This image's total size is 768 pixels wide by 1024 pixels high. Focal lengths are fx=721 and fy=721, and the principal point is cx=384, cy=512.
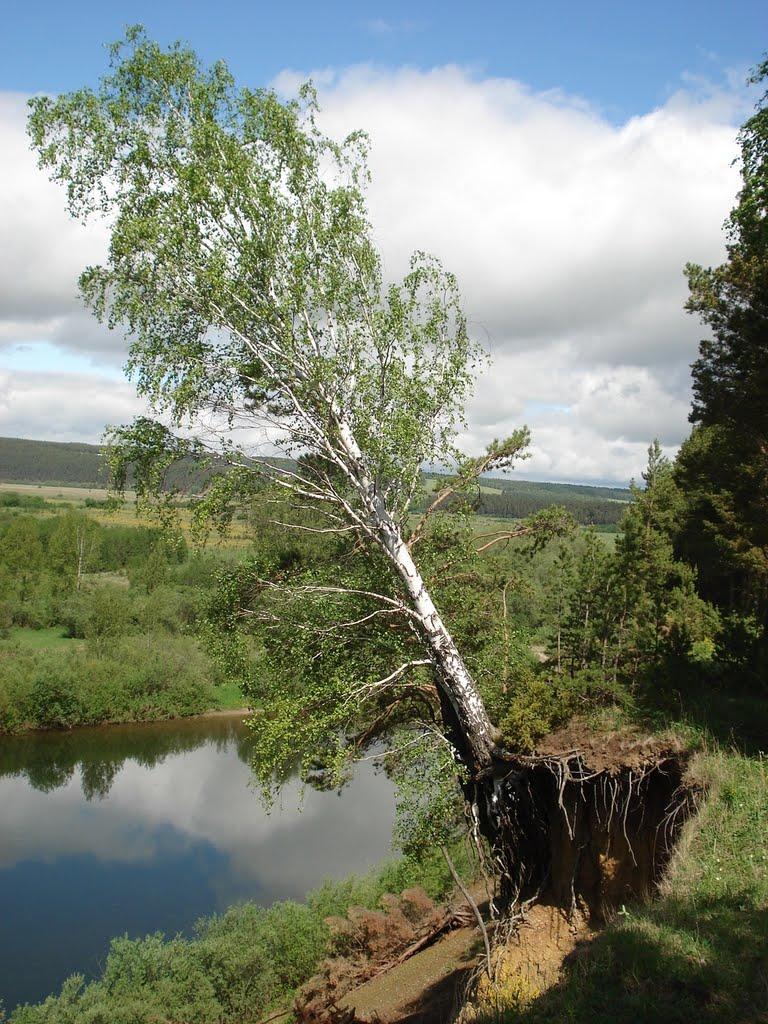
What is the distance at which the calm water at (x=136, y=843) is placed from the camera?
67.3 feet

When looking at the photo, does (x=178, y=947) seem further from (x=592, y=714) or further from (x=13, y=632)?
(x=13, y=632)

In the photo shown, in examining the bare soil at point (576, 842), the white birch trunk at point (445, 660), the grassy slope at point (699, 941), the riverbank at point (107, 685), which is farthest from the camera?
the riverbank at point (107, 685)

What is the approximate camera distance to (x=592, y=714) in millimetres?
7645

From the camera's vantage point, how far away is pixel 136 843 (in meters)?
26.8

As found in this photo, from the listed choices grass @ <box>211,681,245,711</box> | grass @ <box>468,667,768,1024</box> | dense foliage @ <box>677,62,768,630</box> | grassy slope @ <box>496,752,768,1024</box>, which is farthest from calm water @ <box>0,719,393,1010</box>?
grassy slope @ <box>496,752,768,1024</box>

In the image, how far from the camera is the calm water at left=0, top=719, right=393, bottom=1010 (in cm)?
2052

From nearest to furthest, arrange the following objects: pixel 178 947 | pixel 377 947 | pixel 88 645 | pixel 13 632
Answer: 1. pixel 377 947
2. pixel 178 947
3. pixel 88 645
4. pixel 13 632

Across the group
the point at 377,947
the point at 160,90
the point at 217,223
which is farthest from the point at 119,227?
the point at 377,947

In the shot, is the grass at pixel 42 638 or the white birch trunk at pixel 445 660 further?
the grass at pixel 42 638

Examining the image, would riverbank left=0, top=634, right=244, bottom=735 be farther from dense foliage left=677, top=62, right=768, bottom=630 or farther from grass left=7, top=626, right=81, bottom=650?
dense foliage left=677, top=62, right=768, bottom=630

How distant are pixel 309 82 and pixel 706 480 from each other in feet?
35.7

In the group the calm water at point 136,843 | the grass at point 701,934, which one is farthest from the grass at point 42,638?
the grass at point 701,934

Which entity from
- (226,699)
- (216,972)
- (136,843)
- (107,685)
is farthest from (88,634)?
(216,972)

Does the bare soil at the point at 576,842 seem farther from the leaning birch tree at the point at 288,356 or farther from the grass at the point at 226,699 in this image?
the grass at the point at 226,699
